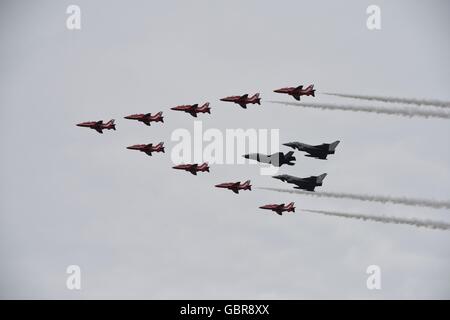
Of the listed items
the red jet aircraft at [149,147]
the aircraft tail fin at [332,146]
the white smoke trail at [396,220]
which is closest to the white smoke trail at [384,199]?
the white smoke trail at [396,220]

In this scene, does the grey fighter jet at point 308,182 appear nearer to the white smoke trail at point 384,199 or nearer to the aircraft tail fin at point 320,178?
the aircraft tail fin at point 320,178

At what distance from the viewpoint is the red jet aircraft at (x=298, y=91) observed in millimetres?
164000

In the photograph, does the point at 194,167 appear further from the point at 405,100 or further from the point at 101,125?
the point at 405,100

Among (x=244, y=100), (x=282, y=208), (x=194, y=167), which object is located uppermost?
(x=244, y=100)

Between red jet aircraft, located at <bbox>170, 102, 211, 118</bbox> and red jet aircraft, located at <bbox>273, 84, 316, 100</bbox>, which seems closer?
red jet aircraft, located at <bbox>273, 84, 316, 100</bbox>

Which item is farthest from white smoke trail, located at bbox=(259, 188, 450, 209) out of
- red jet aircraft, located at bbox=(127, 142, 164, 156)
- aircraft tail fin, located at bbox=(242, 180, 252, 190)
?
red jet aircraft, located at bbox=(127, 142, 164, 156)

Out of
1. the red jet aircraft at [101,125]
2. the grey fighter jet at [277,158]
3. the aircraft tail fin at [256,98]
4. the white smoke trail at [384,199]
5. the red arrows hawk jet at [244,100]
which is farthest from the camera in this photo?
the red jet aircraft at [101,125]

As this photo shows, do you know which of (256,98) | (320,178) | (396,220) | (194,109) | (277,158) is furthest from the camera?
(320,178)

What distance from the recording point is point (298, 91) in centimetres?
16525

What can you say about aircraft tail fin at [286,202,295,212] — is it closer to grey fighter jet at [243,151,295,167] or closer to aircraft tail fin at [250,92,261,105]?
grey fighter jet at [243,151,295,167]

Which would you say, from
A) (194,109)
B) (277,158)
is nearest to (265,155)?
(277,158)

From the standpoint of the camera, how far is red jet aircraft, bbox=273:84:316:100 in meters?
164
